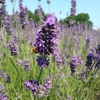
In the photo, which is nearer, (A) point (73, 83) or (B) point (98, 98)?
(A) point (73, 83)

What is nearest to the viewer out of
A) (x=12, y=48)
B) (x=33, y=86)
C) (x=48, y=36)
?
(x=48, y=36)

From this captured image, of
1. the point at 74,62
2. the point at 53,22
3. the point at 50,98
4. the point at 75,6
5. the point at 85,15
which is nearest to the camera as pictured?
the point at 53,22

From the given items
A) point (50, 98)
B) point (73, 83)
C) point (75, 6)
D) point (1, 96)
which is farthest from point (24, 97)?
point (75, 6)

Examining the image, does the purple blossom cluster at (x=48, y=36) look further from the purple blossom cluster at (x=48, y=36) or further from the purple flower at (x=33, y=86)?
the purple flower at (x=33, y=86)

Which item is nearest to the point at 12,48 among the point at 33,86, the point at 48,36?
the point at 33,86

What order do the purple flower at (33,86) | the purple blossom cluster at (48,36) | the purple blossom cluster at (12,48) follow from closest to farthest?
the purple blossom cluster at (48,36), the purple flower at (33,86), the purple blossom cluster at (12,48)

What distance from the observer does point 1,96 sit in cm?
203

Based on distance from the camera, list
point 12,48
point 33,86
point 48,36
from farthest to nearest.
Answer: point 12,48 < point 33,86 < point 48,36

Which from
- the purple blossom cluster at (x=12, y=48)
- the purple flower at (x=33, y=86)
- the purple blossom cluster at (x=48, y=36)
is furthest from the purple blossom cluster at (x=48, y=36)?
the purple blossom cluster at (x=12, y=48)

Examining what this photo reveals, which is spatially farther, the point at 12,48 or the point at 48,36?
the point at 12,48

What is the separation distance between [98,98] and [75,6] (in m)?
1.52

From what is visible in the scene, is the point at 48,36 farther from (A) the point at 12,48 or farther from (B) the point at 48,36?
(A) the point at 12,48

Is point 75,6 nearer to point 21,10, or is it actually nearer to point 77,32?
point 21,10

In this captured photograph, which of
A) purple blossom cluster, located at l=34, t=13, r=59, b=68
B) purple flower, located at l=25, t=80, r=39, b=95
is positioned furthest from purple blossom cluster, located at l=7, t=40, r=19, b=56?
purple blossom cluster, located at l=34, t=13, r=59, b=68
